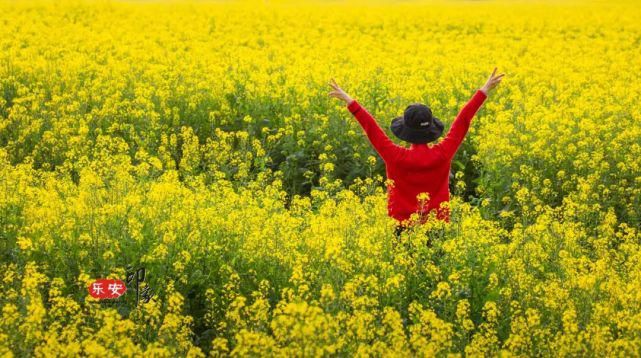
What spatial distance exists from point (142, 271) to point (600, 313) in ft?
10.3

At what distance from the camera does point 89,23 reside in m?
20.7

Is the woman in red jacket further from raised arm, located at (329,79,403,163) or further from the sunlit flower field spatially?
the sunlit flower field

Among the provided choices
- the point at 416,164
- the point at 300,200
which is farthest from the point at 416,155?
the point at 300,200

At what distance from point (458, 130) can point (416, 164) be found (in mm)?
476

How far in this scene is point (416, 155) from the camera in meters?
6.76

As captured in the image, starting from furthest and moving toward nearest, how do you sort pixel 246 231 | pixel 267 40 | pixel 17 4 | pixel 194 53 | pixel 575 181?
pixel 17 4 < pixel 267 40 < pixel 194 53 < pixel 575 181 < pixel 246 231

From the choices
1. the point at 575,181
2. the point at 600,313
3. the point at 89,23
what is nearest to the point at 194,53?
the point at 89,23

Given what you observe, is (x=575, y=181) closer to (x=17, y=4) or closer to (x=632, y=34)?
(x=632, y=34)

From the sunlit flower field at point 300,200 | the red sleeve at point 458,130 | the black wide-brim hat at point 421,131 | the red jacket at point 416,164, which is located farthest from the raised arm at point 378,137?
the sunlit flower field at point 300,200

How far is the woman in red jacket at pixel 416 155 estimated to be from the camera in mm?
6723

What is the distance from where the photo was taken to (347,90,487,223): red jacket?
6.79 metres

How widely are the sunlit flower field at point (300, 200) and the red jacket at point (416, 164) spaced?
0.24m

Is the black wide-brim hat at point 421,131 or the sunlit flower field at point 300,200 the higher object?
the black wide-brim hat at point 421,131

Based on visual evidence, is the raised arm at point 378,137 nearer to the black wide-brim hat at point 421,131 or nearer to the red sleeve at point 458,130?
the black wide-brim hat at point 421,131
